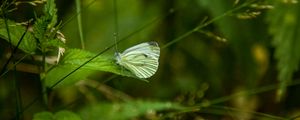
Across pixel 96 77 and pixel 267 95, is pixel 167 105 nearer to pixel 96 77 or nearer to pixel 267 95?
pixel 96 77

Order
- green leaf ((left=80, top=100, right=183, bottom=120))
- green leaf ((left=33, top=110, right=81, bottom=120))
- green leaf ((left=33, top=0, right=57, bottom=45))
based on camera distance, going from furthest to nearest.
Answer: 1. green leaf ((left=80, top=100, right=183, bottom=120))
2. green leaf ((left=33, top=110, right=81, bottom=120))
3. green leaf ((left=33, top=0, right=57, bottom=45))

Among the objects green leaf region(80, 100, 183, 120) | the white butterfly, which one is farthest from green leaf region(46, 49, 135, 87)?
green leaf region(80, 100, 183, 120)

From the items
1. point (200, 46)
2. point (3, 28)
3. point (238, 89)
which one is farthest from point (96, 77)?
point (3, 28)

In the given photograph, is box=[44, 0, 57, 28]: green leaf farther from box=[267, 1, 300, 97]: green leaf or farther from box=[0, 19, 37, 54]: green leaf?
box=[267, 1, 300, 97]: green leaf

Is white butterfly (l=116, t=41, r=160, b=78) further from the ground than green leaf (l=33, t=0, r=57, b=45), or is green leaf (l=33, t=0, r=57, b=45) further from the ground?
white butterfly (l=116, t=41, r=160, b=78)

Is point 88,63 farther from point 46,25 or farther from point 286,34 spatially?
point 286,34

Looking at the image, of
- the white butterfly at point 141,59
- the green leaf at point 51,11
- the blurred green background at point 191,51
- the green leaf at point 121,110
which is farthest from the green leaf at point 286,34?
the green leaf at point 51,11
